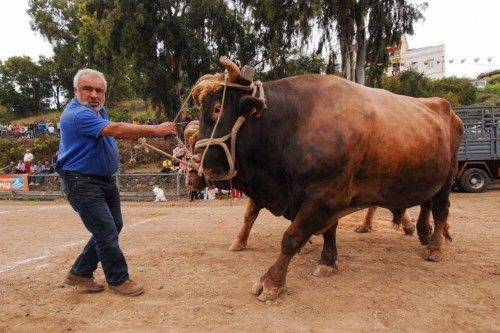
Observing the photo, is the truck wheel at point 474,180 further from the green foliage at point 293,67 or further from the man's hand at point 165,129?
the man's hand at point 165,129

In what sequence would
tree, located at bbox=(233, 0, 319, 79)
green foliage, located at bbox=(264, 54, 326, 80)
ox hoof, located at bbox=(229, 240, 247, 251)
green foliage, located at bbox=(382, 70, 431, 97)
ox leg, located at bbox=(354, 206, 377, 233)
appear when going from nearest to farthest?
ox hoof, located at bbox=(229, 240, 247, 251), ox leg, located at bbox=(354, 206, 377, 233), tree, located at bbox=(233, 0, 319, 79), green foliage, located at bbox=(264, 54, 326, 80), green foliage, located at bbox=(382, 70, 431, 97)

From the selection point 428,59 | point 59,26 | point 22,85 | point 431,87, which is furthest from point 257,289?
point 428,59

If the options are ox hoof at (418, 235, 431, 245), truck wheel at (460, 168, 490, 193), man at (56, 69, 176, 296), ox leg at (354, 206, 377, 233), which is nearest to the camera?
man at (56, 69, 176, 296)

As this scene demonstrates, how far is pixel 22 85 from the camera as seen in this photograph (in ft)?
174

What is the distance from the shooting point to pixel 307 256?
5621mm

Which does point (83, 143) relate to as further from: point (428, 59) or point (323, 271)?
point (428, 59)

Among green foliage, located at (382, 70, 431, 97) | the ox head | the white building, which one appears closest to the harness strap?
the ox head

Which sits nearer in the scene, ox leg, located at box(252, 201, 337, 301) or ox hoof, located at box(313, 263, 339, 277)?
ox leg, located at box(252, 201, 337, 301)

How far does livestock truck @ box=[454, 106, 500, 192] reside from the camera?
14.0 metres

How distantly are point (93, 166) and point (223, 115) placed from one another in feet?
4.10

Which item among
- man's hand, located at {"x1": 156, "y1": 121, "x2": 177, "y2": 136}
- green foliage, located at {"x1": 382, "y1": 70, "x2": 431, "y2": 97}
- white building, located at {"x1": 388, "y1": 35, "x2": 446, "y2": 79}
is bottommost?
man's hand, located at {"x1": 156, "y1": 121, "x2": 177, "y2": 136}

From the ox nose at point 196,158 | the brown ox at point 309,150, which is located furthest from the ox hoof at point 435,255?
the ox nose at point 196,158

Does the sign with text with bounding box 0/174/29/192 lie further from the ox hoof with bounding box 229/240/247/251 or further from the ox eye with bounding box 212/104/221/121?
the ox eye with bounding box 212/104/221/121

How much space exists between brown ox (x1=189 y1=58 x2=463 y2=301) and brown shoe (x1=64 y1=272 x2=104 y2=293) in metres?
1.51
